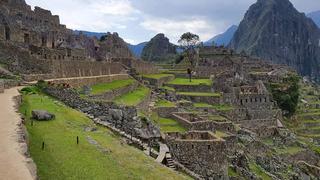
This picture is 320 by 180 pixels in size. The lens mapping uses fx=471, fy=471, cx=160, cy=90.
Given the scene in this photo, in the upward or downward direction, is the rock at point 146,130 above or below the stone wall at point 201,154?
above

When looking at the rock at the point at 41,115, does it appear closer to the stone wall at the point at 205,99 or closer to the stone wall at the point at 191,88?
the stone wall at the point at 205,99

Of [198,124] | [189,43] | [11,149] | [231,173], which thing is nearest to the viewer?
[11,149]

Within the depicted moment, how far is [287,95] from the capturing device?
210 ft

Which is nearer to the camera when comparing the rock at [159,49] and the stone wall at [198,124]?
the stone wall at [198,124]

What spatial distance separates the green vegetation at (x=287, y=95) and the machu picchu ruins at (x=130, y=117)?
142 millimetres

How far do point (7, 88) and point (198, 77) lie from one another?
44810mm

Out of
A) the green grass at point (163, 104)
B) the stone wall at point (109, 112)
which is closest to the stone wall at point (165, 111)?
the green grass at point (163, 104)

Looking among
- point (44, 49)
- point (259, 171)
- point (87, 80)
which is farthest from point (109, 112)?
point (44, 49)

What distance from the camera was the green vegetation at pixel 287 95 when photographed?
63312mm

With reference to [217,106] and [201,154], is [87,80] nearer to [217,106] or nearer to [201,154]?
[201,154]

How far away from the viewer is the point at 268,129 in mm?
49781

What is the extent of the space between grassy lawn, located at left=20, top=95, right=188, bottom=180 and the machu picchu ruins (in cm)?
5

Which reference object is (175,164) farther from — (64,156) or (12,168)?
(12,168)

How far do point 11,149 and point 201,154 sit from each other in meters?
14.3
